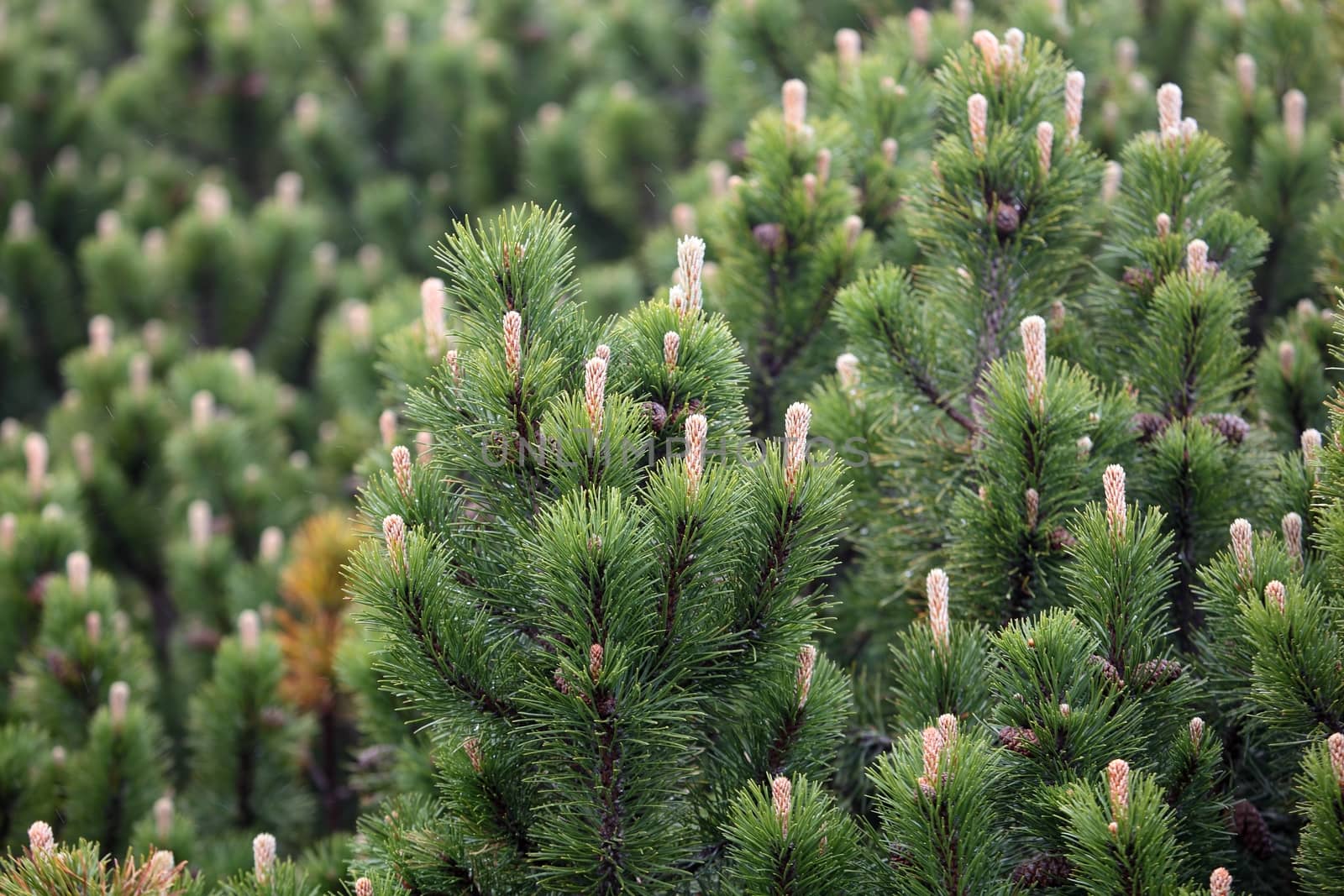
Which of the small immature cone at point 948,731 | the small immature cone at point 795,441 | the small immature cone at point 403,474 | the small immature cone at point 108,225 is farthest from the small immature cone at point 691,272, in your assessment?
the small immature cone at point 108,225

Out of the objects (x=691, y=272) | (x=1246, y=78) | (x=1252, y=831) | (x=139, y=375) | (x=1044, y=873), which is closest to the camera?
(x=1044, y=873)

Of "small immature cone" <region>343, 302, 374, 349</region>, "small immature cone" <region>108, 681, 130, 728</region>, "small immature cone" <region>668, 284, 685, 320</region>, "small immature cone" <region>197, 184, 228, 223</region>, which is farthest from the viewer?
"small immature cone" <region>197, 184, 228, 223</region>

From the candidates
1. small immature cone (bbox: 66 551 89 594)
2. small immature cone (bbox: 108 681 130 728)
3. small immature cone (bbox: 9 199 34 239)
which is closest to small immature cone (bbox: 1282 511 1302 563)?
small immature cone (bbox: 108 681 130 728)

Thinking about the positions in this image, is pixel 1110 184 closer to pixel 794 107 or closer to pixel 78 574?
pixel 794 107

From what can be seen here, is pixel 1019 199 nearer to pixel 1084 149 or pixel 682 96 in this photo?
pixel 1084 149

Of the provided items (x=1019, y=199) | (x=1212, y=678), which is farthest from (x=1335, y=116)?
(x=1212, y=678)

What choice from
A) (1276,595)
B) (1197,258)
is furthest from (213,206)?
(1276,595)

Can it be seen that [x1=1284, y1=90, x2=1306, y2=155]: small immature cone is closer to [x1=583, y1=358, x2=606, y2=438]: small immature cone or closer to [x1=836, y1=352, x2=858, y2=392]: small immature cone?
[x1=836, y1=352, x2=858, y2=392]: small immature cone
